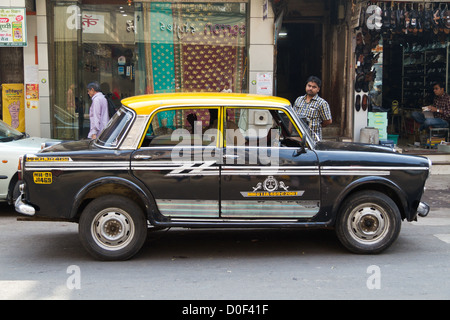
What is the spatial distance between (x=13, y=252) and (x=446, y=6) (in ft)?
35.2

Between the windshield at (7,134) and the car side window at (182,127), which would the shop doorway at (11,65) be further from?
the car side window at (182,127)

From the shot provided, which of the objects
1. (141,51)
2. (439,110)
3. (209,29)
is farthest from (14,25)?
(439,110)

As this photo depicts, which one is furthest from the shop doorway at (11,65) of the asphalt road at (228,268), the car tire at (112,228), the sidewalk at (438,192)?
the sidewalk at (438,192)

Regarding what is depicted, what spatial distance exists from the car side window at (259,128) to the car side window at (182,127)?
7.4 inches

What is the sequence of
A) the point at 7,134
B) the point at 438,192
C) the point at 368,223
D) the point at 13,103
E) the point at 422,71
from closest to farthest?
the point at 368,223, the point at 7,134, the point at 438,192, the point at 13,103, the point at 422,71

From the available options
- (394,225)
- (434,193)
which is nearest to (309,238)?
(394,225)

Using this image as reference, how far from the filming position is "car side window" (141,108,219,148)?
6082 mm

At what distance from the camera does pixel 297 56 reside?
1617 centimetres

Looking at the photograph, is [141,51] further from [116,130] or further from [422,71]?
[422,71]

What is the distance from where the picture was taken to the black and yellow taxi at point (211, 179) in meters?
5.89

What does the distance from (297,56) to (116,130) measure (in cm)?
1090

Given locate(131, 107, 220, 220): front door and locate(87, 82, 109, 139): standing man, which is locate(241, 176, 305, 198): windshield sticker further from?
locate(87, 82, 109, 139): standing man

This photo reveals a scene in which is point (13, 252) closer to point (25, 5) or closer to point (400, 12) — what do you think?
point (25, 5)

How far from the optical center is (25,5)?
11.8 meters
